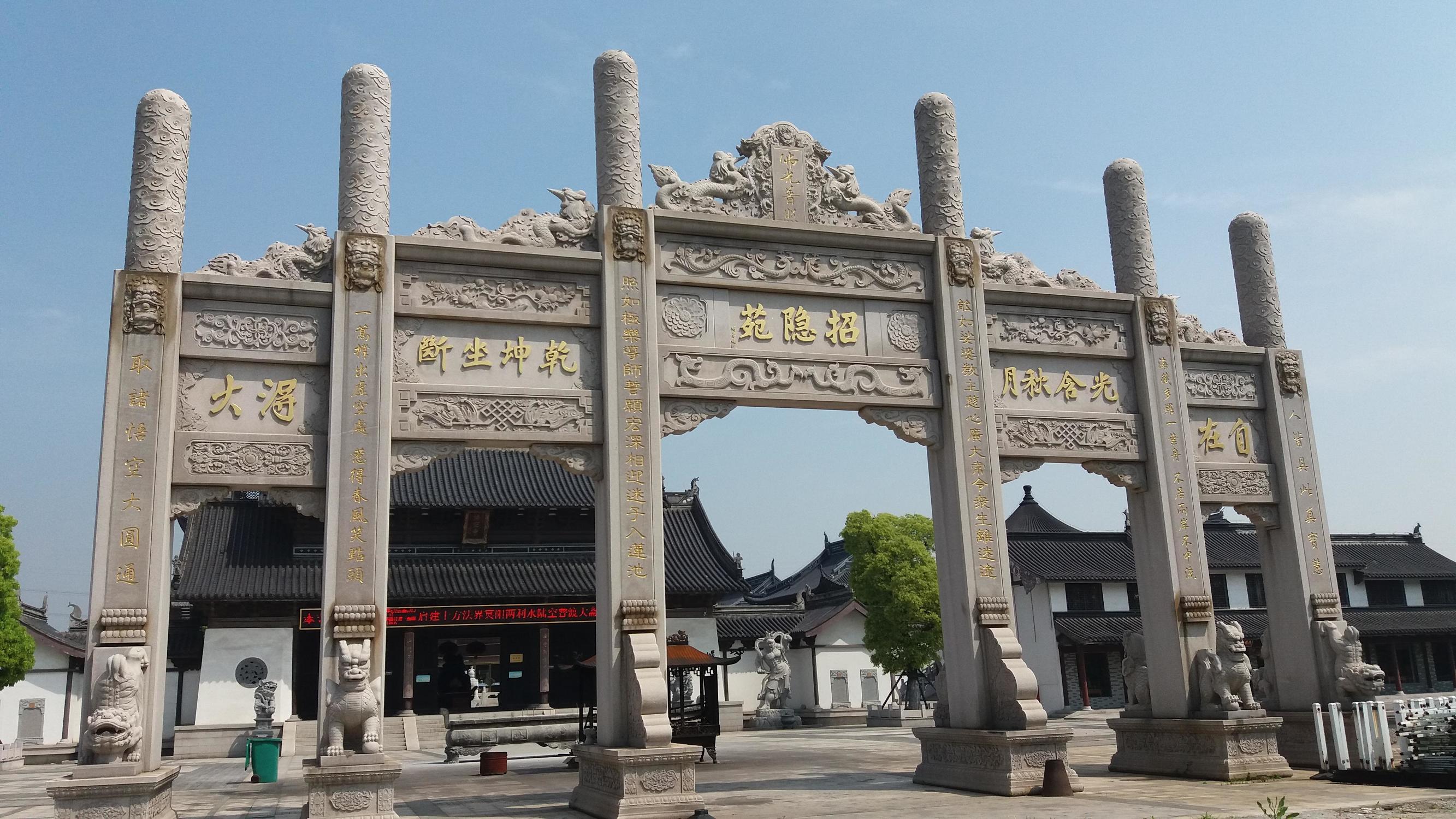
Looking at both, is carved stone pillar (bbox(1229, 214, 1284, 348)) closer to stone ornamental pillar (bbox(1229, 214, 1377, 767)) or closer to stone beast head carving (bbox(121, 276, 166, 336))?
stone ornamental pillar (bbox(1229, 214, 1377, 767))

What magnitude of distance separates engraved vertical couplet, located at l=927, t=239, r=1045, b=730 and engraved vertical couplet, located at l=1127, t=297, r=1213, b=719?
1.65m

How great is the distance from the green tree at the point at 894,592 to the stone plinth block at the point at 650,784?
64.9 feet

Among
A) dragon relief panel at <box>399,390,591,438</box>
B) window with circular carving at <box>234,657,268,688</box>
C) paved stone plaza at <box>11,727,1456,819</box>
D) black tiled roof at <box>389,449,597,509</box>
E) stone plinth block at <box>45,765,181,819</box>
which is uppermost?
black tiled roof at <box>389,449,597,509</box>

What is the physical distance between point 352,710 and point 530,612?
55.8 feet

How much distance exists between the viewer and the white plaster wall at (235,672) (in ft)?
73.2

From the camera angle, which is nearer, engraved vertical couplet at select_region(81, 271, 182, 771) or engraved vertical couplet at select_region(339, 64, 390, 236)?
engraved vertical couplet at select_region(81, 271, 182, 771)

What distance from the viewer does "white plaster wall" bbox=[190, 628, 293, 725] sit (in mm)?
22297

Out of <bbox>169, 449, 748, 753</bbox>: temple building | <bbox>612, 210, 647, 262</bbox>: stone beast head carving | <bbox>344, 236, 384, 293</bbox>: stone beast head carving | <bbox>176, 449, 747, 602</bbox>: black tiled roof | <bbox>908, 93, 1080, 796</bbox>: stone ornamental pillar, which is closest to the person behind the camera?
<bbox>344, 236, 384, 293</bbox>: stone beast head carving

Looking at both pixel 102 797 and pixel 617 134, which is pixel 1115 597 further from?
pixel 102 797

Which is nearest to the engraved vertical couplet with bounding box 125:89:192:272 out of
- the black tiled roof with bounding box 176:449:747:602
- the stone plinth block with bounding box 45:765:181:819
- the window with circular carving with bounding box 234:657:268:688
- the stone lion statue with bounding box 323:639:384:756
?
the stone lion statue with bounding box 323:639:384:756

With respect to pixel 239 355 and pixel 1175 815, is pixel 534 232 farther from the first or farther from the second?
pixel 1175 815

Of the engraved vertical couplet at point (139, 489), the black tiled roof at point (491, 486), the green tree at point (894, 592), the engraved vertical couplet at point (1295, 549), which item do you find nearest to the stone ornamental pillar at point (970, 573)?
the engraved vertical couplet at point (1295, 549)

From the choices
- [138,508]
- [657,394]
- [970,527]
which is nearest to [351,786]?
[138,508]

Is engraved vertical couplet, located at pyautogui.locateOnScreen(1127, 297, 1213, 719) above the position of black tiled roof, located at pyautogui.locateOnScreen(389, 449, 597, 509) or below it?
below
